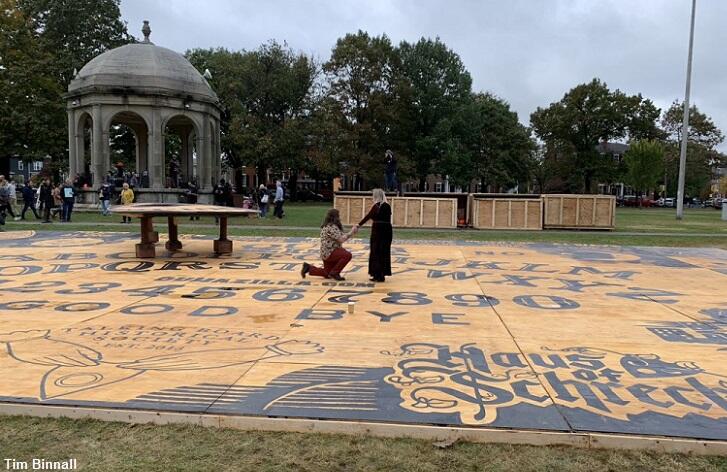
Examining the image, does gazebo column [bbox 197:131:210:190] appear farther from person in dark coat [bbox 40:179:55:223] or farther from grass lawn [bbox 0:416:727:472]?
grass lawn [bbox 0:416:727:472]

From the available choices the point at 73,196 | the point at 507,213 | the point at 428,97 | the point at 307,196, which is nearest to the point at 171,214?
the point at 73,196

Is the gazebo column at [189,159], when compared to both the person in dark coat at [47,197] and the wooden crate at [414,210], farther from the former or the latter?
the wooden crate at [414,210]

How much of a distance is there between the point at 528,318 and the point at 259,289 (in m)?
4.46

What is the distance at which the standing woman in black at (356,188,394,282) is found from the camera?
9.94 m

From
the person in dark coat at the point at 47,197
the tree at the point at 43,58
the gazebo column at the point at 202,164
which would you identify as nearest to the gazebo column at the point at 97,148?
the gazebo column at the point at 202,164

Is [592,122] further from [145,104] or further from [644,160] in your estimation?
[145,104]

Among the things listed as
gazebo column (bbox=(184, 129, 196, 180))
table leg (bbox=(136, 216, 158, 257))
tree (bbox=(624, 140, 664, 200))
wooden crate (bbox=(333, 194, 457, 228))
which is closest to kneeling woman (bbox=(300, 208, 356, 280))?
table leg (bbox=(136, 216, 158, 257))

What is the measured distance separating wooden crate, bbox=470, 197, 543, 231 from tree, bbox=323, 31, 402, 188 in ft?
95.0

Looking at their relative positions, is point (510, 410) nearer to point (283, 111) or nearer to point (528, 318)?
point (528, 318)

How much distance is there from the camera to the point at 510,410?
412 centimetres

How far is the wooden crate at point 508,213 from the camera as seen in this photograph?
985 inches

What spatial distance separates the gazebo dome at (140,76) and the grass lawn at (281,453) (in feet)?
98.6

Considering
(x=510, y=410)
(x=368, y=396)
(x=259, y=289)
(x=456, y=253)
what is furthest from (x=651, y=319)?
(x=456, y=253)

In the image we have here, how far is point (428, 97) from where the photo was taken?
190 feet
